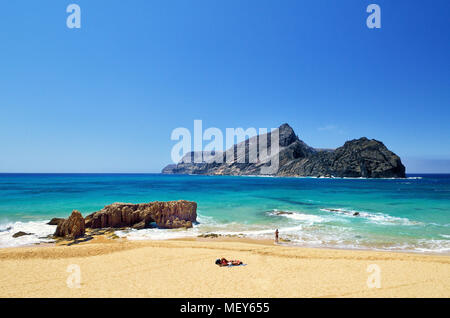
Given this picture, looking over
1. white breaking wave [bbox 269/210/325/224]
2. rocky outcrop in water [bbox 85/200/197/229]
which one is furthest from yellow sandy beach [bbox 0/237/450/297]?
white breaking wave [bbox 269/210/325/224]

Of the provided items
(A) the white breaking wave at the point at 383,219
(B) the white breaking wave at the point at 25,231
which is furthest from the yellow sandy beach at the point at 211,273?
(A) the white breaking wave at the point at 383,219

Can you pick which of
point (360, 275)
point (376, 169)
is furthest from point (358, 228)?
point (376, 169)

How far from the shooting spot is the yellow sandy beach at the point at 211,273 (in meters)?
8.37

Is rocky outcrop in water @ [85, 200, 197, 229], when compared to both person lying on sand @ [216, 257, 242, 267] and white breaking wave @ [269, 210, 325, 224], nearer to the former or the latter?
person lying on sand @ [216, 257, 242, 267]

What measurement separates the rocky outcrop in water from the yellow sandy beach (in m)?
7.12

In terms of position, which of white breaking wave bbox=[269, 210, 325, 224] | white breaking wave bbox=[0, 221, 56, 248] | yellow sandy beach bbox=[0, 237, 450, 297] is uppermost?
yellow sandy beach bbox=[0, 237, 450, 297]

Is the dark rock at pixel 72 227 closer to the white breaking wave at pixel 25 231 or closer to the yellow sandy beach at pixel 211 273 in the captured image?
the white breaking wave at pixel 25 231

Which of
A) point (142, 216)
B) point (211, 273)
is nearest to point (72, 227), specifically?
point (142, 216)

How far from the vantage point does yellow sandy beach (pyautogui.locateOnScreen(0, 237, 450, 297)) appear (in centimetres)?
837

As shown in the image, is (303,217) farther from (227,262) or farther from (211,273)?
(211,273)

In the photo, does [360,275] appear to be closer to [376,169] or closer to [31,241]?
[31,241]

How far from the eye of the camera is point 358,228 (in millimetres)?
20641

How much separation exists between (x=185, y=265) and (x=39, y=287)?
5819mm
